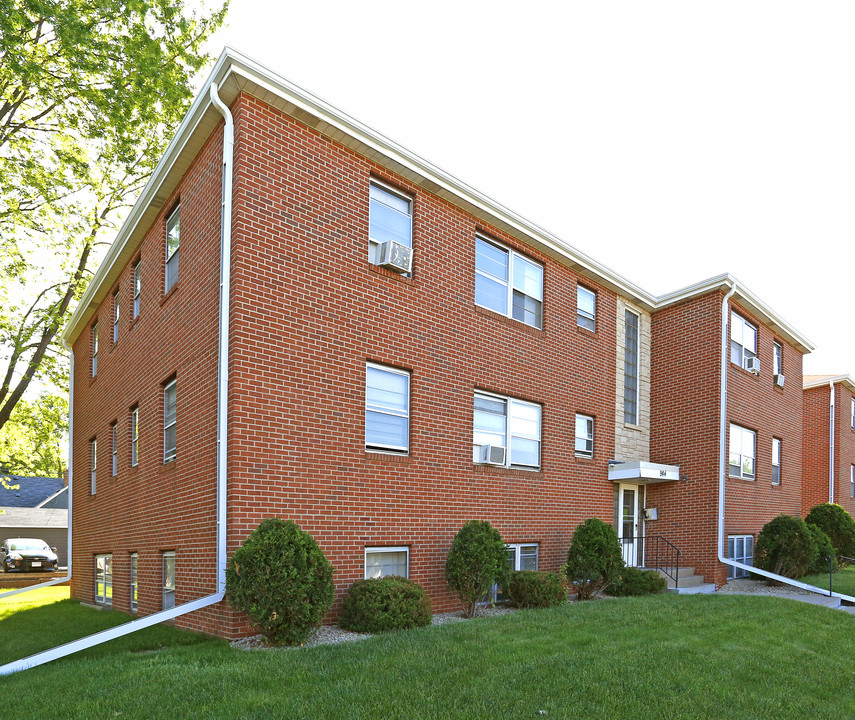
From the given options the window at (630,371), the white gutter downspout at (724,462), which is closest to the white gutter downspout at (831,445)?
the white gutter downspout at (724,462)

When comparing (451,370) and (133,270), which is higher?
(133,270)

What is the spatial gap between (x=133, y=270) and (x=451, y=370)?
699cm

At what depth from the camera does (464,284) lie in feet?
39.2

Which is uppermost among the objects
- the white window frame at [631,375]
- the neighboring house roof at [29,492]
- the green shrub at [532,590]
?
the white window frame at [631,375]

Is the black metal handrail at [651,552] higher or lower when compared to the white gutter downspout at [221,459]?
lower

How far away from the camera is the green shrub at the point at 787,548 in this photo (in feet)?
50.1

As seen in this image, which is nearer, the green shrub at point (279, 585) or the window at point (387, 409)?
the green shrub at point (279, 585)

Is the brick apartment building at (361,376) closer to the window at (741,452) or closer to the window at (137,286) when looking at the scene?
the window at (741,452)

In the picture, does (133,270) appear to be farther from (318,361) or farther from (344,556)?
(344,556)

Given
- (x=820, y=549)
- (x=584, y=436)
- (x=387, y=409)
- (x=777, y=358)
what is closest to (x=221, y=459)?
(x=387, y=409)

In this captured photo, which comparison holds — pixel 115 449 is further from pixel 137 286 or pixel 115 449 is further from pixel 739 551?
pixel 739 551

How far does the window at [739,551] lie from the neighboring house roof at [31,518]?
102 ft

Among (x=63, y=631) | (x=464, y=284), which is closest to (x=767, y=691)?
(x=464, y=284)

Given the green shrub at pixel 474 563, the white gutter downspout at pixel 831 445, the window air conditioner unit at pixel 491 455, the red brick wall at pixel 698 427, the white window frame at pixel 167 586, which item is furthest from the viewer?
the white gutter downspout at pixel 831 445
